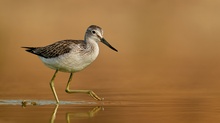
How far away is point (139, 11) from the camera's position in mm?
37844

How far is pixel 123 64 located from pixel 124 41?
7.11 meters

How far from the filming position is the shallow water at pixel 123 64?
15414 millimetres

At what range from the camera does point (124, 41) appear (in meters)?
34.1

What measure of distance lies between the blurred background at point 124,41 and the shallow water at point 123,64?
0.10 ft

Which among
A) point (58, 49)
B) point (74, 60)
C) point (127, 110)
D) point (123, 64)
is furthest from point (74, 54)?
point (123, 64)

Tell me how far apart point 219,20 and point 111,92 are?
1843 centimetres

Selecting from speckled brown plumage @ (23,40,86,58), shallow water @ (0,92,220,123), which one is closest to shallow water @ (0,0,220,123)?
shallow water @ (0,92,220,123)

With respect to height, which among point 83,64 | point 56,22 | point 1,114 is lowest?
point 1,114

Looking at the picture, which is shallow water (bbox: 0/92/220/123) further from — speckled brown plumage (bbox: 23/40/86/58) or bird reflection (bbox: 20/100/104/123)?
speckled brown plumage (bbox: 23/40/86/58)

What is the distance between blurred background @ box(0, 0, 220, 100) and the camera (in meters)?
21.7

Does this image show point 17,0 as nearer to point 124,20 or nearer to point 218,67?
point 124,20

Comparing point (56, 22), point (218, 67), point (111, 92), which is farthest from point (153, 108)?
point (56, 22)

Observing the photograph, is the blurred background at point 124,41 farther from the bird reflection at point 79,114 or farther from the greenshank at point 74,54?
the bird reflection at point 79,114

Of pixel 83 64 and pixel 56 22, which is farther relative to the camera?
pixel 56 22
